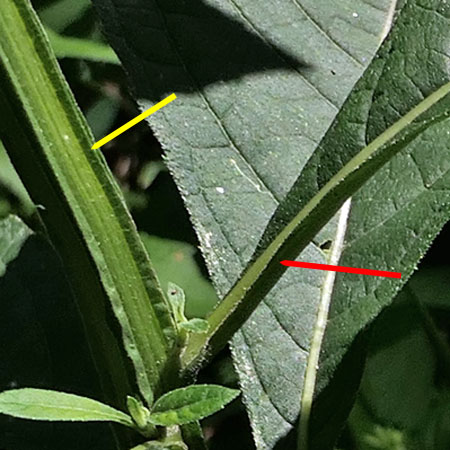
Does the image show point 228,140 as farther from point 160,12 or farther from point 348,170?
point 348,170

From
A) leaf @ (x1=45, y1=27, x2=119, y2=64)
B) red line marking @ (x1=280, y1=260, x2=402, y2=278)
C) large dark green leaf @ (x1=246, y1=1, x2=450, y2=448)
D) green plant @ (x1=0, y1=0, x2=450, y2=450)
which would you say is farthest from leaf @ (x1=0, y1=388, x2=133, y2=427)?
leaf @ (x1=45, y1=27, x2=119, y2=64)

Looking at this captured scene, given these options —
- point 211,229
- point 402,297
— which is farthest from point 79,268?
point 402,297

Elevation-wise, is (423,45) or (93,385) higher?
(423,45)

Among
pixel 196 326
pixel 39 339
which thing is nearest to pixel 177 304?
pixel 196 326

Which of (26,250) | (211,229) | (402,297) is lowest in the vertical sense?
(402,297)

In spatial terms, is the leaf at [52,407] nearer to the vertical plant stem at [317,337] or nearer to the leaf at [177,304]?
the leaf at [177,304]

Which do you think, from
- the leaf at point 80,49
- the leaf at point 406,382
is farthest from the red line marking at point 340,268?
the leaf at point 80,49

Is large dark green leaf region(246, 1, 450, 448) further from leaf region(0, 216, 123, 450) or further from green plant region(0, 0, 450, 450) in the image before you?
leaf region(0, 216, 123, 450)
